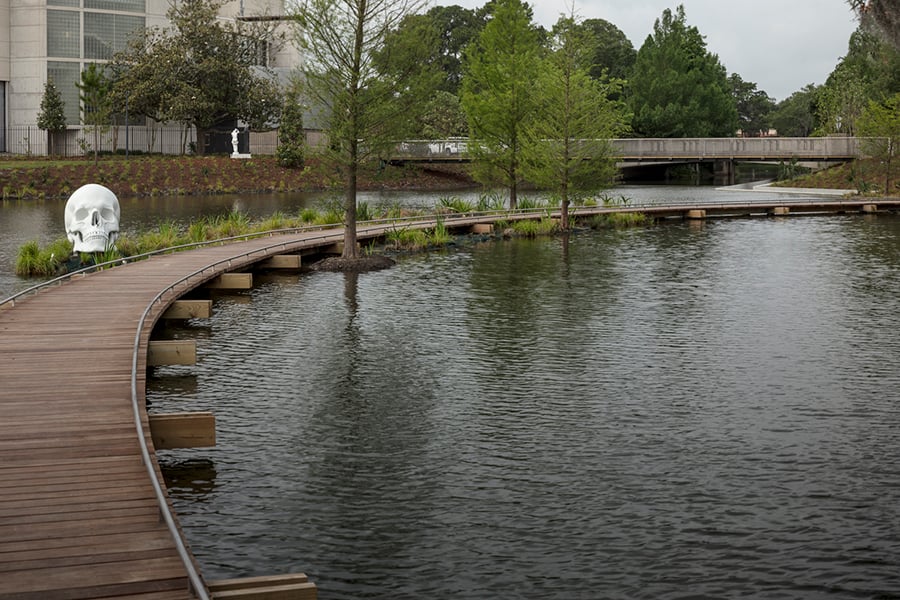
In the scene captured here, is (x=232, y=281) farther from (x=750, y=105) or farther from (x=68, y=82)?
(x=750, y=105)

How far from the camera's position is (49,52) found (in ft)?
310

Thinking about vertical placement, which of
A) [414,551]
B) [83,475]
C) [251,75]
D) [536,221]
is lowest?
[414,551]

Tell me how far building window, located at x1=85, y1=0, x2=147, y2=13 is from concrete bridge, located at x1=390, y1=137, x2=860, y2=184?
92.6ft

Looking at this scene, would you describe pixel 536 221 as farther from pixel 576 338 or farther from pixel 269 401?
pixel 269 401

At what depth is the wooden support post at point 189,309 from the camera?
83.3ft

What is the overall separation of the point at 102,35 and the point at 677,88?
5458cm

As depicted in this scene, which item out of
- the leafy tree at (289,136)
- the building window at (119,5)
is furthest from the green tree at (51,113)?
the leafy tree at (289,136)

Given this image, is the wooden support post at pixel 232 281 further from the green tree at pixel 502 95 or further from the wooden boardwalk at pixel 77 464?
the green tree at pixel 502 95

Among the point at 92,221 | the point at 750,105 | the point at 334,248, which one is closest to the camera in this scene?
the point at 92,221

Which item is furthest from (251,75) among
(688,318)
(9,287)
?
(688,318)

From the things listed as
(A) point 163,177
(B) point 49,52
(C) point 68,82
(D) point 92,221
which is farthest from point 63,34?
(D) point 92,221

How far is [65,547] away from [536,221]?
41023 mm

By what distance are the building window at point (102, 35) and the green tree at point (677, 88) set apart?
48899 millimetres

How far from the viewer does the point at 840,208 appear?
208 ft
